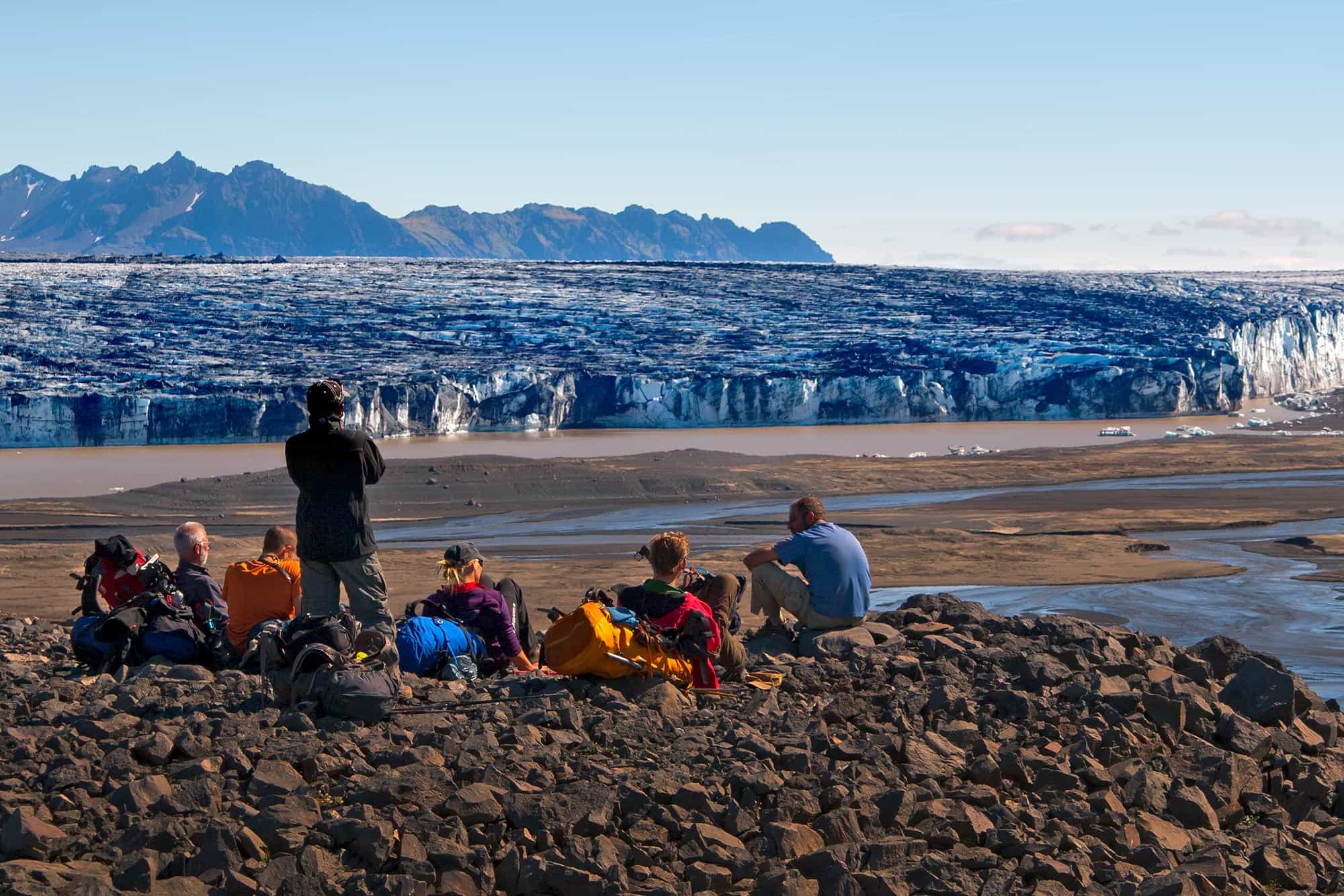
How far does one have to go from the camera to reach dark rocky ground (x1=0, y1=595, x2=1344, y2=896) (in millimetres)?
6777

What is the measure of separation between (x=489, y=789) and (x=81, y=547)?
22.3 m

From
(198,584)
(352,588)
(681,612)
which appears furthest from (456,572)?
(198,584)

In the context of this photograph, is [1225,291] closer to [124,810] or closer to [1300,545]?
[1300,545]

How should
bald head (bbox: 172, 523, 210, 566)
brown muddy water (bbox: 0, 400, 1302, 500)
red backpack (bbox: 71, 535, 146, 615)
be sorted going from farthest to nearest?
brown muddy water (bbox: 0, 400, 1302, 500), red backpack (bbox: 71, 535, 146, 615), bald head (bbox: 172, 523, 210, 566)

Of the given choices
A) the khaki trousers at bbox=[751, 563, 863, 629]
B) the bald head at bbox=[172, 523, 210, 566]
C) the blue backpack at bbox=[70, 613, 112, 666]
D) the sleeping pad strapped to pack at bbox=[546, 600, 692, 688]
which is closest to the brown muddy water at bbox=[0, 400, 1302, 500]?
the blue backpack at bbox=[70, 613, 112, 666]

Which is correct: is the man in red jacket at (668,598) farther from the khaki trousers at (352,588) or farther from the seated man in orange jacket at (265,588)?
the seated man in orange jacket at (265,588)

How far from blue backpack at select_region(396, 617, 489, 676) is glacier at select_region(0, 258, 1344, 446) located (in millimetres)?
45383

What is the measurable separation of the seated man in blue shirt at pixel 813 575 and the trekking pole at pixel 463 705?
1906 millimetres

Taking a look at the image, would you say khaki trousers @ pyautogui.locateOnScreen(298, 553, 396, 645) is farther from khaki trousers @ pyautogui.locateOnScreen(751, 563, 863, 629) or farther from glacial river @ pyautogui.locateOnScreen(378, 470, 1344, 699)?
glacial river @ pyautogui.locateOnScreen(378, 470, 1344, 699)

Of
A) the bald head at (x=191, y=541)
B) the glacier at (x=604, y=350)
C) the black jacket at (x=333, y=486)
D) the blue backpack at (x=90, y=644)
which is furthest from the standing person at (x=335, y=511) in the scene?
the glacier at (x=604, y=350)

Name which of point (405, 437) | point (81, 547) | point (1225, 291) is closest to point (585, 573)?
point (81, 547)

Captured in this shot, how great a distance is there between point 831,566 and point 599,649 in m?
1.98

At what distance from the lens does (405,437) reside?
54.8m

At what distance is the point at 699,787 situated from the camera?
291 inches
